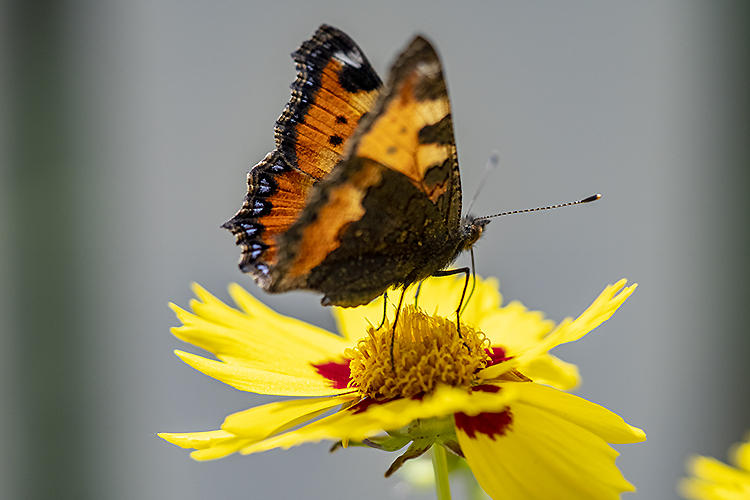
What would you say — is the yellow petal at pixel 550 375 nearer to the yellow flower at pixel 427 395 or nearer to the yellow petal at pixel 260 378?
the yellow flower at pixel 427 395

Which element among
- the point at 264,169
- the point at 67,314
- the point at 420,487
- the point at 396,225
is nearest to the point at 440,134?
the point at 396,225

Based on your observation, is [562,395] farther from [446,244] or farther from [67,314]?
[67,314]

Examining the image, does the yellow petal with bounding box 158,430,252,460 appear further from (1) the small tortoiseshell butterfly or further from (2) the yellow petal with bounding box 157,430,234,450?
(1) the small tortoiseshell butterfly

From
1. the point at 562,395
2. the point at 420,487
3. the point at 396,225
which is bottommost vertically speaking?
the point at 420,487

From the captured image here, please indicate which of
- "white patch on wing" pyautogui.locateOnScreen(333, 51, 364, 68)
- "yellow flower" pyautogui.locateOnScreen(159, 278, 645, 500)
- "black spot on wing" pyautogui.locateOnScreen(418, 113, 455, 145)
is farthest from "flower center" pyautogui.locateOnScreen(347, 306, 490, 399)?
"white patch on wing" pyautogui.locateOnScreen(333, 51, 364, 68)

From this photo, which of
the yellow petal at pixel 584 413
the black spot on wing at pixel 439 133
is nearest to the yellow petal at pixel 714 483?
the yellow petal at pixel 584 413

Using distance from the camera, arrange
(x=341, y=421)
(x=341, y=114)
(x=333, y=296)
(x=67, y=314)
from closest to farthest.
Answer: (x=341, y=421) < (x=333, y=296) < (x=341, y=114) < (x=67, y=314)
